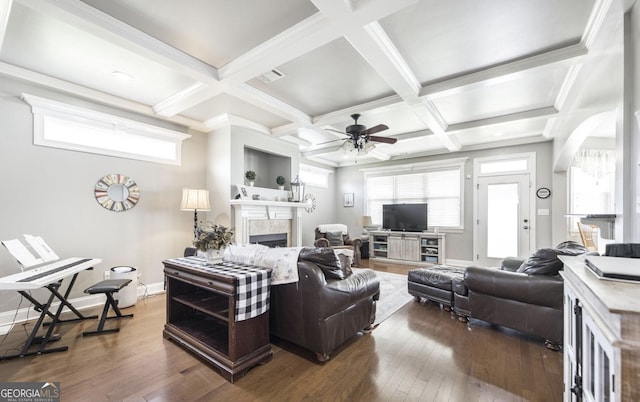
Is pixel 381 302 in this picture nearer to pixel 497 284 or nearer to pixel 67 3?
pixel 497 284

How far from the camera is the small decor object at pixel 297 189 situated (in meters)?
5.61

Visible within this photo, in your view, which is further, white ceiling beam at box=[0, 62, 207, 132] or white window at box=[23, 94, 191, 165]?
white window at box=[23, 94, 191, 165]

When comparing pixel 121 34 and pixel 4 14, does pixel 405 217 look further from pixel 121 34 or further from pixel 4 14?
pixel 4 14

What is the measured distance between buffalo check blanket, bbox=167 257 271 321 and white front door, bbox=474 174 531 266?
5483 mm

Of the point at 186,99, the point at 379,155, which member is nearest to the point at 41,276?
the point at 186,99

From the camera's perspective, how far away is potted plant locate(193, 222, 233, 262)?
2441mm

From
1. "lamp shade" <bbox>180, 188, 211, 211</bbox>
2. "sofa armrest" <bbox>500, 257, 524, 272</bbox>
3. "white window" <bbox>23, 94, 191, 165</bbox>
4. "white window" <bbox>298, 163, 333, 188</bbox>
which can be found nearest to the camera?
"white window" <bbox>23, 94, 191, 165</bbox>

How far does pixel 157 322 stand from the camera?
3043mm

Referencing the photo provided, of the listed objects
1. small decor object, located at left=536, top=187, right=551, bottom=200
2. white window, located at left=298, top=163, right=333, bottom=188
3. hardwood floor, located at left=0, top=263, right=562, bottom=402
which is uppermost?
white window, located at left=298, top=163, right=333, bottom=188

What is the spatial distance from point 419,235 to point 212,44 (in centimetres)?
565

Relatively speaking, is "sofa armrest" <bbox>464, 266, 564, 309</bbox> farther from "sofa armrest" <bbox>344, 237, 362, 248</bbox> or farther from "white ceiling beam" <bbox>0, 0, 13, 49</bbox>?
"white ceiling beam" <bbox>0, 0, 13, 49</bbox>

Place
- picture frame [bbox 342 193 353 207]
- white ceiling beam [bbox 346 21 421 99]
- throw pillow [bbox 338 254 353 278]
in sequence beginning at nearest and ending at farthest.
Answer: white ceiling beam [bbox 346 21 421 99] < throw pillow [bbox 338 254 353 278] < picture frame [bbox 342 193 353 207]

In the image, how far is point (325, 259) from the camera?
2.32 meters

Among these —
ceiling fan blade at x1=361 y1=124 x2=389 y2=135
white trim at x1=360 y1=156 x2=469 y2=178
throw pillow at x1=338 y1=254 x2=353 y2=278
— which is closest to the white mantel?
ceiling fan blade at x1=361 y1=124 x2=389 y2=135
